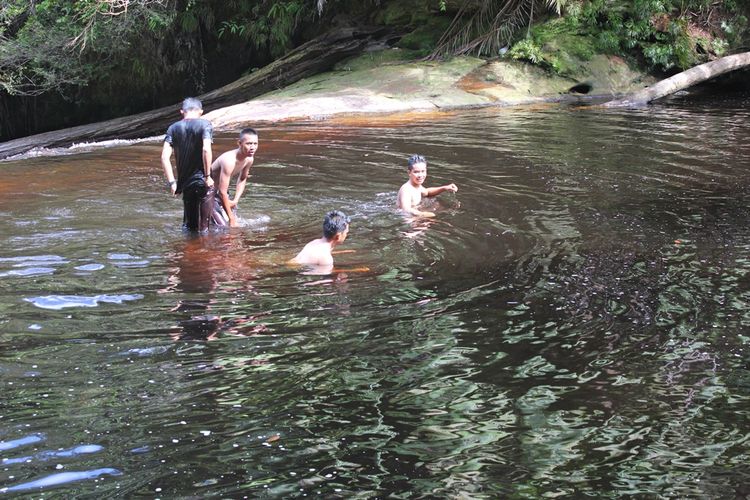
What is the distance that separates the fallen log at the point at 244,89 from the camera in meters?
17.9

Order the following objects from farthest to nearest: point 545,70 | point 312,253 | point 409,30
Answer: point 409,30, point 545,70, point 312,253

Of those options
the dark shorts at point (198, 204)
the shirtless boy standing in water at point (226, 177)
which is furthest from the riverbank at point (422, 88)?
the dark shorts at point (198, 204)

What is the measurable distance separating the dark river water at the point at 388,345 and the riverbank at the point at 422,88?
273 inches

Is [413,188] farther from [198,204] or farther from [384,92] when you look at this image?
[384,92]

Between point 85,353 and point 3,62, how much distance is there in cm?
1500

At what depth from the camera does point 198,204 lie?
8789 mm

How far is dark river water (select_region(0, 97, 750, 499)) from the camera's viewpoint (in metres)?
3.90

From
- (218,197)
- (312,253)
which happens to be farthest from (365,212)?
(312,253)

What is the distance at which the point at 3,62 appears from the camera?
18.1m

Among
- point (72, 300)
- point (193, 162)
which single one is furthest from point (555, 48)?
point (72, 300)

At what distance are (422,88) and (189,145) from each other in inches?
423

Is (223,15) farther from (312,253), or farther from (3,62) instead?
(312,253)

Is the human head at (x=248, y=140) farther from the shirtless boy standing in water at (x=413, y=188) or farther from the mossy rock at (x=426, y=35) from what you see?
the mossy rock at (x=426, y=35)

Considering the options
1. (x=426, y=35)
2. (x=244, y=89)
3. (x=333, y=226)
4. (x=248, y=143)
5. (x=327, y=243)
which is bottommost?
(x=327, y=243)
